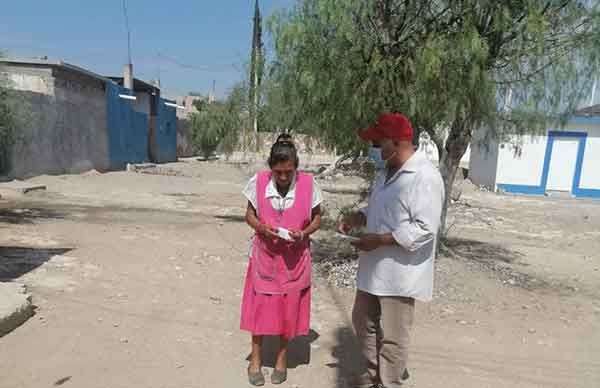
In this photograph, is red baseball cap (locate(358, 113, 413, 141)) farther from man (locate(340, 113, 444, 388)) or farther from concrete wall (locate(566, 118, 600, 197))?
concrete wall (locate(566, 118, 600, 197))

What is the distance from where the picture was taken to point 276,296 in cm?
283

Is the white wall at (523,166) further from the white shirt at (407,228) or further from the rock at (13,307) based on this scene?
the rock at (13,307)

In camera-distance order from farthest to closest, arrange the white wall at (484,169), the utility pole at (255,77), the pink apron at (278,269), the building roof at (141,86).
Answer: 1. the building roof at (141,86)
2. the white wall at (484,169)
3. the utility pole at (255,77)
4. the pink apron at (278,269)

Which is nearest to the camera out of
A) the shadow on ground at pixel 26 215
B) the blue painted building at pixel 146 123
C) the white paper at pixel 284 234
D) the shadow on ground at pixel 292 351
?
the white paper at pixel 284 234

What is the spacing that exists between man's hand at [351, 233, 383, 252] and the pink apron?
0.47 meters

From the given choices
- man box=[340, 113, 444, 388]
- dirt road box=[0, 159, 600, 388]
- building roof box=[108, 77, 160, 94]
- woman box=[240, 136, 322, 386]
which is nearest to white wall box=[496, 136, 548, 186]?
dirt road box=[0, 159, 600, 388]

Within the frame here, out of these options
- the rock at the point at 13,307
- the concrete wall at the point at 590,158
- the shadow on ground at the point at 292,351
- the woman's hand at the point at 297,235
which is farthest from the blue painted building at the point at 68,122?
the concrete wall at the point at 590,158

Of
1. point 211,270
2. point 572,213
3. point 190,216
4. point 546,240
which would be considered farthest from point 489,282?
point 572,213

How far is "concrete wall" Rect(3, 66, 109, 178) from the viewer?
13.1 meters

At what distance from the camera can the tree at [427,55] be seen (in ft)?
13.8

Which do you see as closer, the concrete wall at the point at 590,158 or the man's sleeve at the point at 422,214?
the man's sleeve at the point at 422,214

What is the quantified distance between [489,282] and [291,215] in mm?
3765

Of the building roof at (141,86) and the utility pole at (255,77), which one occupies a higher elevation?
the building roof at (141,86)

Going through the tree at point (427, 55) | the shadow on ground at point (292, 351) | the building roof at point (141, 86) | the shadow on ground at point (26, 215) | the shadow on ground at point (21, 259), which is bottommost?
the shadow on ground at point (26, 215)
